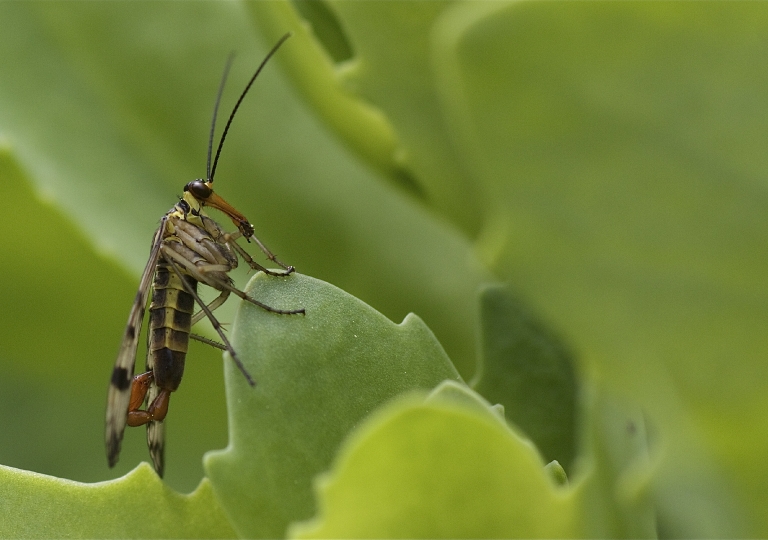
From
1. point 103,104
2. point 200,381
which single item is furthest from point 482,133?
point 103,104

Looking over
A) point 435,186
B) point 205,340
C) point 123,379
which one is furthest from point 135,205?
point 435,186

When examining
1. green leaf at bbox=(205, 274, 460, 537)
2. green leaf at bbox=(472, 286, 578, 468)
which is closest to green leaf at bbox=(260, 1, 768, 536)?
green leaf at bbox=(205, 274, 460, 537)

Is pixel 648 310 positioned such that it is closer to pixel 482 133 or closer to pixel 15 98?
pixel 482 133

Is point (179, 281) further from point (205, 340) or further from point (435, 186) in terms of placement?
point (435, 186)

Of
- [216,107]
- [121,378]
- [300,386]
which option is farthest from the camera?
[216,107]

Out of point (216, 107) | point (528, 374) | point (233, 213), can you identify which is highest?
point (216, 107)

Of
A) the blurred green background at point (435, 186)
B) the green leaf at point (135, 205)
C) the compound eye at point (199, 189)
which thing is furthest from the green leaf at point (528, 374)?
the compound eye at point (199, 189)

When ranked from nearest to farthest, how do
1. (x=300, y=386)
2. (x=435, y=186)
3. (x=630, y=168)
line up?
(x=630, y=168) < (x=300, y=386) < (x=435, y=186)

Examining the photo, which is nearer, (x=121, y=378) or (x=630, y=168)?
(x=630, y=168)

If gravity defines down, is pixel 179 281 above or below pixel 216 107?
below
